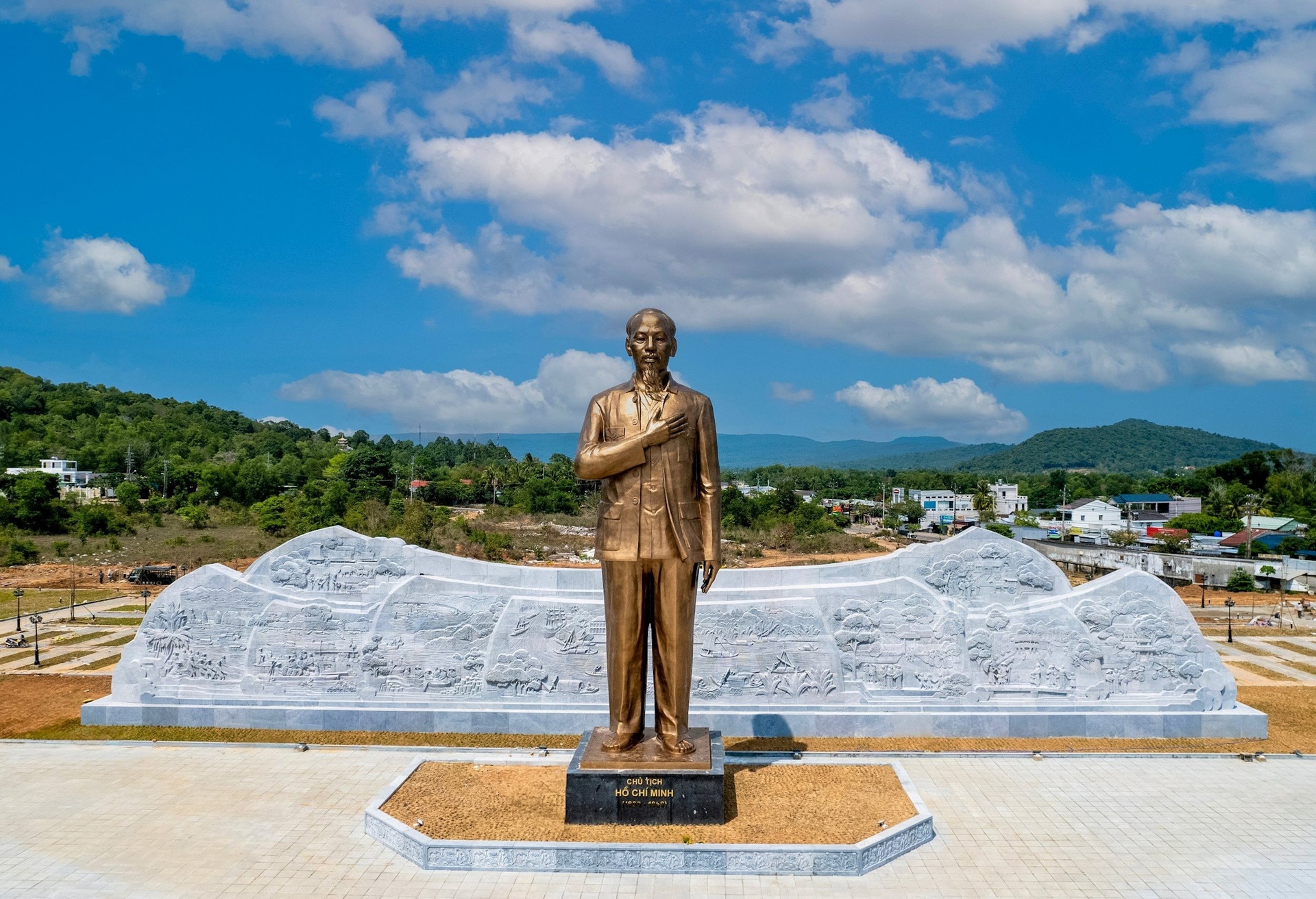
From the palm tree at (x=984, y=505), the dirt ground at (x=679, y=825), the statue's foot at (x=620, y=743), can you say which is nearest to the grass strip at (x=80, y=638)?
the dirt ground at (x=679, y=825)

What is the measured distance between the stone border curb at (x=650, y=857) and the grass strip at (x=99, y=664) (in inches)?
425

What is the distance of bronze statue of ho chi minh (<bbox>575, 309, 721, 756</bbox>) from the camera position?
24.6ft

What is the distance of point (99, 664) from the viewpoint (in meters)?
15.2

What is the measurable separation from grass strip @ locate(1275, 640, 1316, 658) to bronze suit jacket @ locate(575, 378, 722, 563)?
15.3 m

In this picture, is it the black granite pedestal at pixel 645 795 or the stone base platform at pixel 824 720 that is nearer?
the black granite pedestal at pixel 645 795

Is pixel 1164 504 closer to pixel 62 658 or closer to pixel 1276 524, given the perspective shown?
pixel 1276 524

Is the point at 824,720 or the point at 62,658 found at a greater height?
the point at 62,658

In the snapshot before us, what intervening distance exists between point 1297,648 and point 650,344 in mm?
16880

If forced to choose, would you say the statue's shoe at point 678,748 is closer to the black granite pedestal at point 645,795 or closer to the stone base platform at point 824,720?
the black granite pedestal at point 645,795

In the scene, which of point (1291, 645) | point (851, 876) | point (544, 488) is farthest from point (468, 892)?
point (544, 488)

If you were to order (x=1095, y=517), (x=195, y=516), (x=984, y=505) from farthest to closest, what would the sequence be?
(x=984, y=505) < (x=1095, y=517) < (x=195, y=516)

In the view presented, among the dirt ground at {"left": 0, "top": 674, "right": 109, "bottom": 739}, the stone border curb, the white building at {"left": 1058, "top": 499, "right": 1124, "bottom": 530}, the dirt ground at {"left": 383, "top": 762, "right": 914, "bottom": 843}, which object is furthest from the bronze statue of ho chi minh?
the white building at {"left": 1058, "top": 499, "right": 1124, "bottom": 530}

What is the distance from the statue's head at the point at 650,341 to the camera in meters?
7.61

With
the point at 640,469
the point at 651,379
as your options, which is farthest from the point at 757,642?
the point at 651,379
